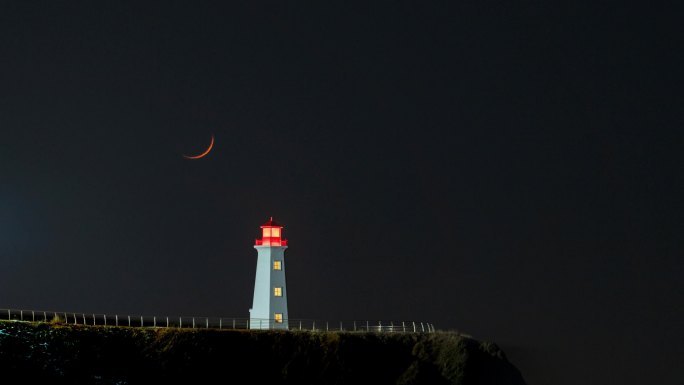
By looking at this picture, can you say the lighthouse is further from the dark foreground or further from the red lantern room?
the dark foreground

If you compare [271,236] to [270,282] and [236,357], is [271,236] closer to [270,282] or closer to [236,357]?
[270,282]

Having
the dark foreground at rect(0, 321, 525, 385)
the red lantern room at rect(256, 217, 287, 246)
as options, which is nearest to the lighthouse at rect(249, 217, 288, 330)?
the red lantern room at rect(256, 217, 287, 246)

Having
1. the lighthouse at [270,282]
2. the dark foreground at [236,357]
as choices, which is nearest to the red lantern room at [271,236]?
the lighthouse at [270,282]

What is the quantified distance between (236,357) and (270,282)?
11323 millimetres

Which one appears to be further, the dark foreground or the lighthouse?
the lighthouse

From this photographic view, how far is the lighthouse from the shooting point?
79.3 m

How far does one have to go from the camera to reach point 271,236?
81188 millimetres

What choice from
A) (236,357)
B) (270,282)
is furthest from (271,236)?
(236,357)

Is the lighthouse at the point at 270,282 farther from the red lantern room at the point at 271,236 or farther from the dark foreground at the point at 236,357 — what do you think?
the dark foreground at the point at 236,357

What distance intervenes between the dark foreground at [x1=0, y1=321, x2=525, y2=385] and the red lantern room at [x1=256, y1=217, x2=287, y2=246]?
1045 centimetres

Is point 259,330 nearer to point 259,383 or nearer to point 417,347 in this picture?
point 259,383

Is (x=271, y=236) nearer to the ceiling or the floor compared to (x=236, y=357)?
nearer to the ceiling

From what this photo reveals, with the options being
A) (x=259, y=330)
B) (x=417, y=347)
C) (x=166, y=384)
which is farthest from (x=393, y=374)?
(x=166, y=384)

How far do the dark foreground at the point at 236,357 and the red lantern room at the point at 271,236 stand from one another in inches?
411
